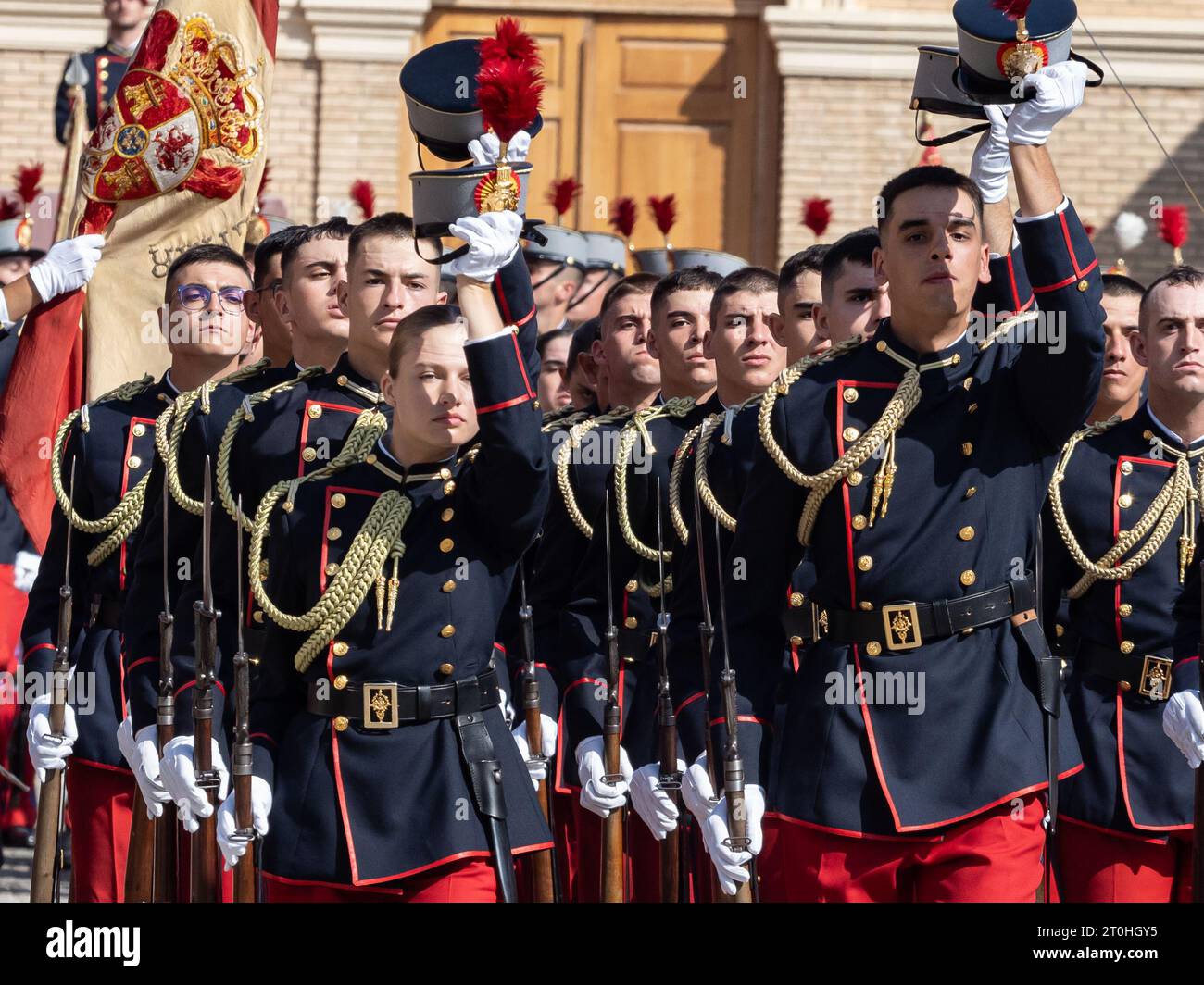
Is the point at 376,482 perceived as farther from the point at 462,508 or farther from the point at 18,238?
the point at 18,238

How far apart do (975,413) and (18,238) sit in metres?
6.50

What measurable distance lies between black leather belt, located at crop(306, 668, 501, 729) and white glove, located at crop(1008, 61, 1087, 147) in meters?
1.53

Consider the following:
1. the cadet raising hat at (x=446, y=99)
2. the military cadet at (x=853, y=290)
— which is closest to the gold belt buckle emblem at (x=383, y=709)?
the cadet raising hat at (x=446, y=99)

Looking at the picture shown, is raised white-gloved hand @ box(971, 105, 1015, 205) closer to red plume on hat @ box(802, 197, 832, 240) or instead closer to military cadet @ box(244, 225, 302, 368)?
military cadet @ box(244, 225, 302, 368)

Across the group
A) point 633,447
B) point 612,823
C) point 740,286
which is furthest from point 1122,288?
point 612,823

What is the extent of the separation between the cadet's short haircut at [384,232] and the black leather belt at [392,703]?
1224 mm

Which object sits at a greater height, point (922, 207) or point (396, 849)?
point (922, 207)

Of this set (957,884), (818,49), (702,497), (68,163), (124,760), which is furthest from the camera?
(818,49)

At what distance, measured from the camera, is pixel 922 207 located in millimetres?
4336

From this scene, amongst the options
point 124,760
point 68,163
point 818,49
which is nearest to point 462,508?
point 124,760

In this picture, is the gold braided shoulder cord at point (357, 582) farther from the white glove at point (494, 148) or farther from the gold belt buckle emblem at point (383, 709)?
the white glove at point (494, 148)

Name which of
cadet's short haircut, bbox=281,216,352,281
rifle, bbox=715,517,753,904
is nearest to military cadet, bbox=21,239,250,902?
cadet's short haircut, bbox=281,216,352,281

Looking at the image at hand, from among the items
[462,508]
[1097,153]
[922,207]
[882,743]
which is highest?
[1097,153]

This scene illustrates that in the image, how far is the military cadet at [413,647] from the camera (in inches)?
166
